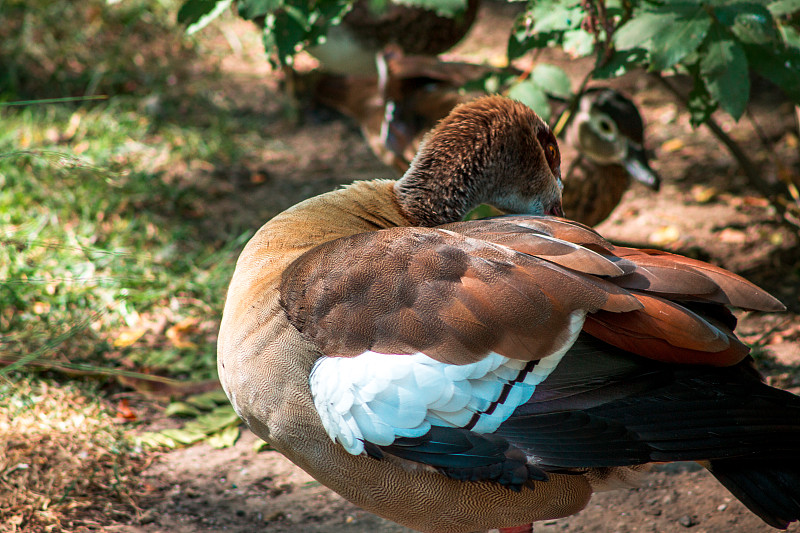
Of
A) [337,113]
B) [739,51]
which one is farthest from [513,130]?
[337,113]

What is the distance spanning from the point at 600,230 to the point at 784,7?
6.70 ft

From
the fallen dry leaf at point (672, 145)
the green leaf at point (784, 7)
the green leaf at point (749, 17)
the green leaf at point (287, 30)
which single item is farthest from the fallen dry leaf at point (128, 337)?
the fallen dry leaf at point (672, 145)

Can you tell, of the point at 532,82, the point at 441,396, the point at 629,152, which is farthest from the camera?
the point at 629,152

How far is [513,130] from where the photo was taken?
2500mm

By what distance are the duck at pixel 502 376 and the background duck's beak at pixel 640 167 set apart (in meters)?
2.09

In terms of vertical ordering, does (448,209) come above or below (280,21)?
below

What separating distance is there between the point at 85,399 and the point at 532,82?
87.6 inches

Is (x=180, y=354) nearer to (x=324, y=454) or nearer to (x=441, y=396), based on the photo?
(x=324, y=454)

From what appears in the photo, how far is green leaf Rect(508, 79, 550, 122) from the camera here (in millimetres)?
3197

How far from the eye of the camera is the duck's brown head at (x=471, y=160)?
2486 millimetres

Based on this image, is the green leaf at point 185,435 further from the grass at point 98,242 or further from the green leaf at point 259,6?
the green leaf at point 259,6

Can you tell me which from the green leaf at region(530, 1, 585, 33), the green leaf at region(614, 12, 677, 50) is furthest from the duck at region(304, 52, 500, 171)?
the green leaf at region(614, 12, 677, 50)

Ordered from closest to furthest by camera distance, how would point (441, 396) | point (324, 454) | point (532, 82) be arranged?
1. point (441, 396)
2. point (324, 454)
3. point (532, 82)

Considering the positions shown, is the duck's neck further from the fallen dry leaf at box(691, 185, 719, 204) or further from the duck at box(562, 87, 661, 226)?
the fallen dry leaf at box(691, 185, 719, 204)
